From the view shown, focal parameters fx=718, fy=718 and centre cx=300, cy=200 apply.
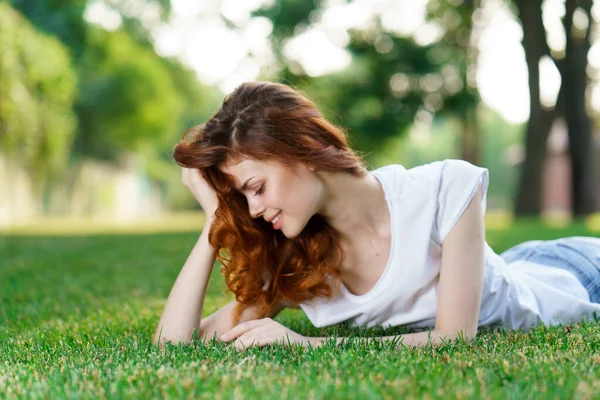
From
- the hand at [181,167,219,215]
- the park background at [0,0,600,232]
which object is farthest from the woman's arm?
the park background at [0,0,600,232]

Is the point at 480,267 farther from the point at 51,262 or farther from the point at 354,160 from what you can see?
the point at 51,262

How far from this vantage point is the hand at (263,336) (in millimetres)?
2871

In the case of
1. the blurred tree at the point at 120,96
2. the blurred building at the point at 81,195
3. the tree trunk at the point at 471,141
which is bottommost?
the blurred building at the point at 81,195

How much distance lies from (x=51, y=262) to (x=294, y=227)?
5.99 m

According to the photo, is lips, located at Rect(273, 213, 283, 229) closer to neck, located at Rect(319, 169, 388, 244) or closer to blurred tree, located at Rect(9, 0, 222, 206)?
neck, located at Rect(319, 169, 388, 244)

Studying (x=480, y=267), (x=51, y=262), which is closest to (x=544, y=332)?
(x=480, y=267)

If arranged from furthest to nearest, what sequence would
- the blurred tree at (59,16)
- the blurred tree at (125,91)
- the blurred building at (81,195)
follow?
1. the blurred tree at (125,91)
2. the blurred building at (81,195)
3. the blurred tree at (59,16)

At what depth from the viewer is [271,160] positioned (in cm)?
305

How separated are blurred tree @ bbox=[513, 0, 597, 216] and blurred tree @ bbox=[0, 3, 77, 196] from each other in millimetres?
12735

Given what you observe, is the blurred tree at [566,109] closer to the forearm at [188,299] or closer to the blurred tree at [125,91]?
the forearm at [188,299]

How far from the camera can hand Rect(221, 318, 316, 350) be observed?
2.87 metres

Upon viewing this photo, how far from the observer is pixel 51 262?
27.3ft

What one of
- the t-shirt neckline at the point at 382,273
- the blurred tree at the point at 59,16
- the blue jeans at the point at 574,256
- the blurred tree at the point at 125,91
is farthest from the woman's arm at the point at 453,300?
the blurred tree at the point at 125,91

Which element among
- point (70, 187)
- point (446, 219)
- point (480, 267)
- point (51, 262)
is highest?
point (446, 219)
